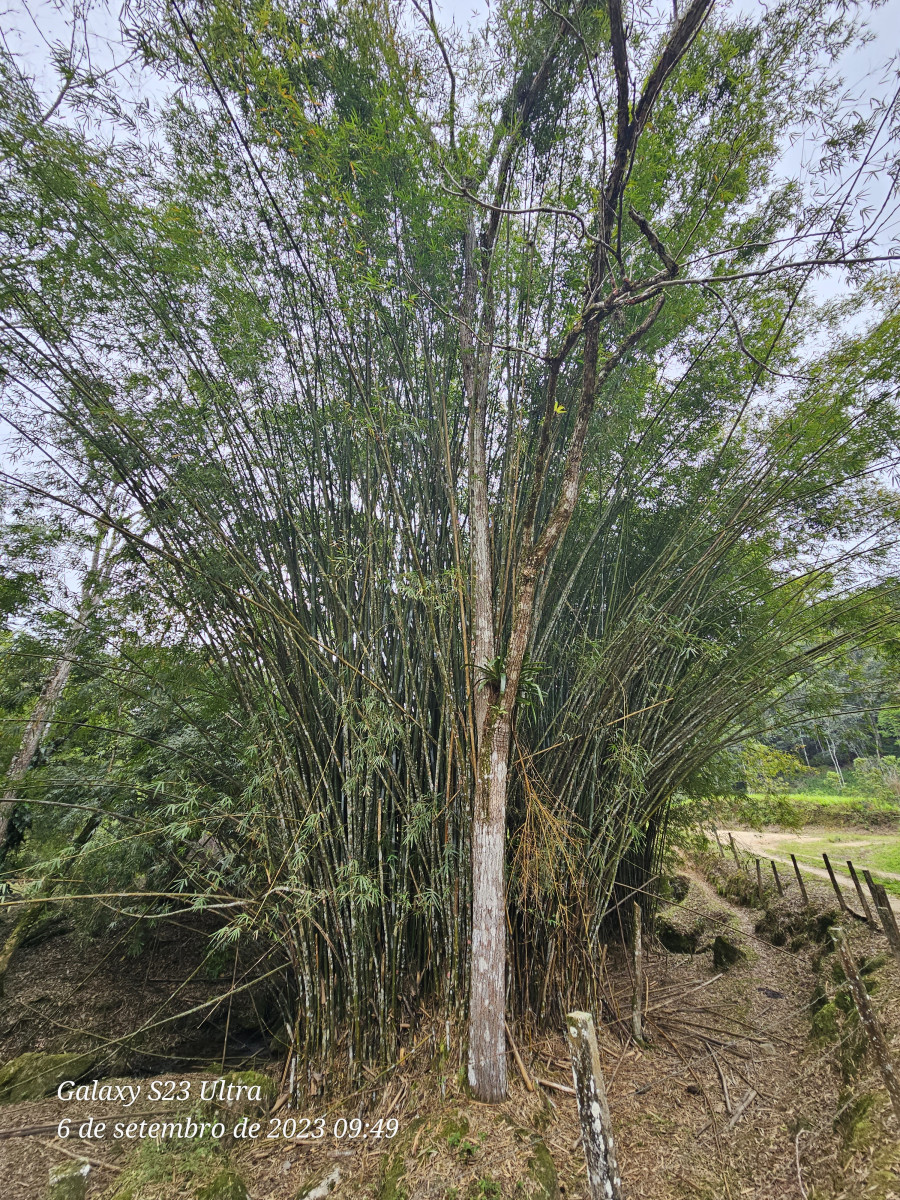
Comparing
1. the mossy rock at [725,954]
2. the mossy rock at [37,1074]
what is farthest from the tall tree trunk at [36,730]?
the mossy rock at [725,954]

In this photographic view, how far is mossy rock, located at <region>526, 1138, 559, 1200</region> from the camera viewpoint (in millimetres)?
1572

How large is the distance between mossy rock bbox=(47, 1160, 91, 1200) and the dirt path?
16.2 feet

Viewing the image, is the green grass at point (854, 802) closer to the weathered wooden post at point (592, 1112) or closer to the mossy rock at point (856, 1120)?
the mossy rock at point (856, 1120)

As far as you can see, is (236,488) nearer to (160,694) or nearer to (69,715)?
(160,694)

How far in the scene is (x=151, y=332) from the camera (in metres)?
2.51

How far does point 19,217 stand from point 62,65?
0.71 meters

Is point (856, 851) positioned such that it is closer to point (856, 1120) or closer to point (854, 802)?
point (854, 802)

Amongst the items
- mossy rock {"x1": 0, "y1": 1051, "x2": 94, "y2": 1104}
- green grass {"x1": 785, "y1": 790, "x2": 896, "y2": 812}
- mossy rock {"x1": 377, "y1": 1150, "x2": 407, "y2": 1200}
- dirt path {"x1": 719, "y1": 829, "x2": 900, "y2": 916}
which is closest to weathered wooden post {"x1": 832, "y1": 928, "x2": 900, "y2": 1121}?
mossy rock {"x1": 377, "y1": 1150, "x2": 407, "y2": 1200}

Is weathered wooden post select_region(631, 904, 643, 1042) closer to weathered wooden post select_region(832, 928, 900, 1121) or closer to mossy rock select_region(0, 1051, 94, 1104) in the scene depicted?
weathered wooden post select_region(832, 928, 900, 1121)

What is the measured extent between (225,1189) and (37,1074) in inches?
63.4

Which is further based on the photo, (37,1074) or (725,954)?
(725,954)

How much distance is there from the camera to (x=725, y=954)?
11.6ft

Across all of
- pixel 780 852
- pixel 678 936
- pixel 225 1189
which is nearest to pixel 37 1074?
pixel 225 1189

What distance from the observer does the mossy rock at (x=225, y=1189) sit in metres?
1.64
